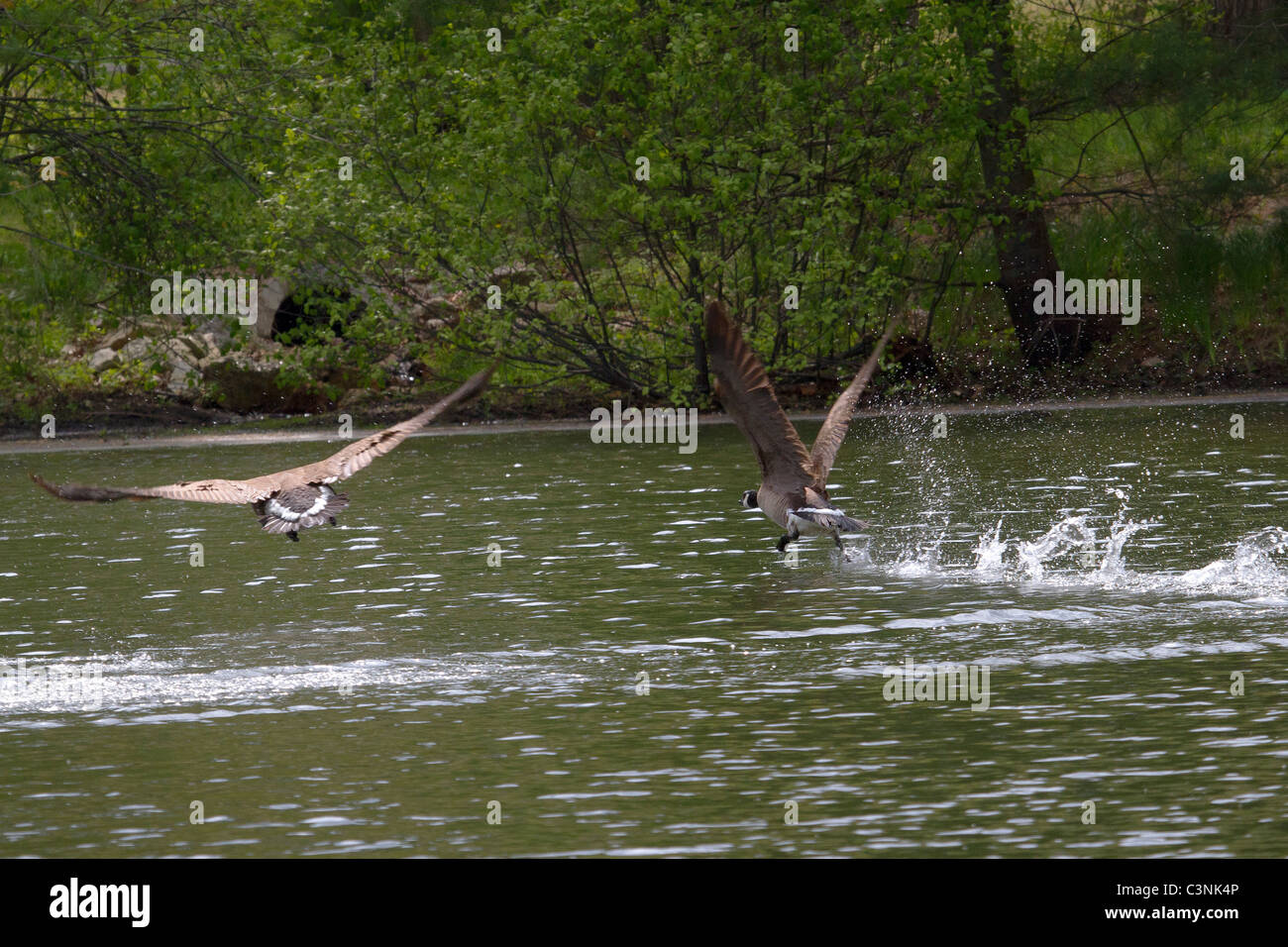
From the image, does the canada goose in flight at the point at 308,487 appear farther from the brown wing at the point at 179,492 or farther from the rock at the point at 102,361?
the rock at the point at 102,361

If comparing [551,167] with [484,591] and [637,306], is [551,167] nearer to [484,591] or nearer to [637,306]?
[637,306]

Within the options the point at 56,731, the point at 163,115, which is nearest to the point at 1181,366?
the point at 163,115

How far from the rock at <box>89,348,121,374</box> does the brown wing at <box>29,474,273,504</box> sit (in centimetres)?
2144

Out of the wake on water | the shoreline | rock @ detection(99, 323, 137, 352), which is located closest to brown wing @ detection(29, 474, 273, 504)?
the wake on water

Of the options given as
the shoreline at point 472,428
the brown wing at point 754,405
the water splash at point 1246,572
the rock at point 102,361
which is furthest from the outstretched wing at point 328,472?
the rock at point 102,361

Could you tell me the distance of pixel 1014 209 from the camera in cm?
3262

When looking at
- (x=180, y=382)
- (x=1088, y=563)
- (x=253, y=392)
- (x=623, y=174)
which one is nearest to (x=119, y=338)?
(x=180, y=382)

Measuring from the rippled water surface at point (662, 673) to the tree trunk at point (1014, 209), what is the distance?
35.5 ft

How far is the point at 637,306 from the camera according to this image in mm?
33625

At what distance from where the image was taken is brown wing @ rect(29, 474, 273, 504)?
12.2m

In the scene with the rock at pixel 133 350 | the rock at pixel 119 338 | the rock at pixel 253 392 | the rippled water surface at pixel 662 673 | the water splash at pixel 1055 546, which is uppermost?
the rock at pixel 119 338

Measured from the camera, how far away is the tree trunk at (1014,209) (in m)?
31.5

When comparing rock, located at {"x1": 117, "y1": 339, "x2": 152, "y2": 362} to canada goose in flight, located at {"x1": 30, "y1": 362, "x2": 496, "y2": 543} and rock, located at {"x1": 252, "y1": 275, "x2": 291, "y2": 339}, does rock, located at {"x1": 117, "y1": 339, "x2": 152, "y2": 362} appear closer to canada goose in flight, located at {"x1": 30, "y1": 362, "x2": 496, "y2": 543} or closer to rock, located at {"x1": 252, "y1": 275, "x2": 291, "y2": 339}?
rock, located at {"x1": 252, "y1": 275, "x2": 291, "y2": 339}

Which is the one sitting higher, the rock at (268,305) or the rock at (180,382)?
the rock at (268,305)
